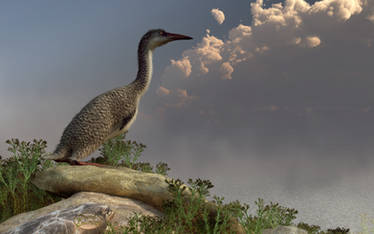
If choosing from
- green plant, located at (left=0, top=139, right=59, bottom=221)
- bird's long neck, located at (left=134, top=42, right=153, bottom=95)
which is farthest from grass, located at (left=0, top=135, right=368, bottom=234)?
bird's long neck, located at (left=134, top=42, right=153, bottom=95)

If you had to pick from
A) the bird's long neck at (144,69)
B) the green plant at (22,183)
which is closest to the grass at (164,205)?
the green plant at (22,183)

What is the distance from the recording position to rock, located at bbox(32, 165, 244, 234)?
279 inches

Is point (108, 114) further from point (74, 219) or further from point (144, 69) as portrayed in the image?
point (74, 219)

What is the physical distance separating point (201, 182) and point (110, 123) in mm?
3807

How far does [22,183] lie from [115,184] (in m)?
2.77

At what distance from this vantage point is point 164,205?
6.68 m

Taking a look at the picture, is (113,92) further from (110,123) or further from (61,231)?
(61,231)

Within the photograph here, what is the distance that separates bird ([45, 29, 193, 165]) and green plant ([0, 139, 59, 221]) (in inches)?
18.3

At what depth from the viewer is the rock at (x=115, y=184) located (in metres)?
7.10

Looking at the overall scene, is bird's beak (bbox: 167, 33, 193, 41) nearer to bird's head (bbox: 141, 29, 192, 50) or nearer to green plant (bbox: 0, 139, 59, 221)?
bird's head (bbox: 141, 29, 192, 50)

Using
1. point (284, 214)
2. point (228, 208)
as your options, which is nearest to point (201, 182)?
point (228, 208)

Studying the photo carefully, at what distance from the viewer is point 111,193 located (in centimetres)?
725

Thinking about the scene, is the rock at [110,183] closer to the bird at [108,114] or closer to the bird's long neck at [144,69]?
the bird at [108,114]

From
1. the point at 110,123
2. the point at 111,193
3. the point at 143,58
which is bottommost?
the point at 111,193
